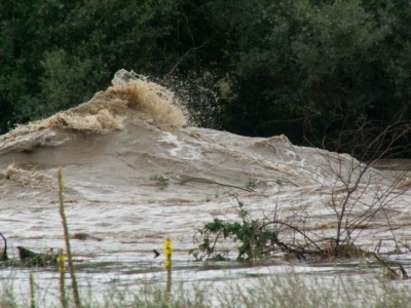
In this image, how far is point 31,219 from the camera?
19219 millimetres

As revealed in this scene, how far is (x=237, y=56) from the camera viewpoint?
124 feet

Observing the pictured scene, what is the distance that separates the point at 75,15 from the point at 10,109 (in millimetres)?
3436

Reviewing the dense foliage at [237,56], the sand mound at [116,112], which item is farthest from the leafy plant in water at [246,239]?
the dense foliage at [237,56]

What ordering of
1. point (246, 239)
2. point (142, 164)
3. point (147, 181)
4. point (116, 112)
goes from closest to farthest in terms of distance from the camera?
point (246, 239), point (147, 181), point (142, 164), point (116, 112)

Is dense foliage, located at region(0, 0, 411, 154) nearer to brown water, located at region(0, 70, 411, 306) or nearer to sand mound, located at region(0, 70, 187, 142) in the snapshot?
brown water, located at region(0, 70, 411, 306)

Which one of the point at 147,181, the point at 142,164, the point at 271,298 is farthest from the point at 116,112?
the point at 271,298

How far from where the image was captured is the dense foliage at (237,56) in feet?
112

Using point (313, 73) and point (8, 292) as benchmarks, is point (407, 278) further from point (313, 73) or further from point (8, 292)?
point (313, 73)

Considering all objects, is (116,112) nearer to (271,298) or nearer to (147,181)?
(147,181)

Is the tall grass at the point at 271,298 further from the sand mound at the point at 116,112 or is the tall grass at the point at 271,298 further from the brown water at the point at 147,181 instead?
the sand mound at the point at 116,112

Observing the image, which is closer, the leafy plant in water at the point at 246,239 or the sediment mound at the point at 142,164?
the leafy plant in water at the point at 246,239

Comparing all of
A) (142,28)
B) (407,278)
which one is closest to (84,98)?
(142,28)

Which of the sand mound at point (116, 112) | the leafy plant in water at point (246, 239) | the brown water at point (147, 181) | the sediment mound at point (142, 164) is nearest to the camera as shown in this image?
the leafy plant in water at point (246, 239)

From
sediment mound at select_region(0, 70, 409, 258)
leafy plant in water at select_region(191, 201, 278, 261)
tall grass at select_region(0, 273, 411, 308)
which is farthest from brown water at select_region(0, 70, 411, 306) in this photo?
tall grass at select_region(0, 273, 411, 308)
